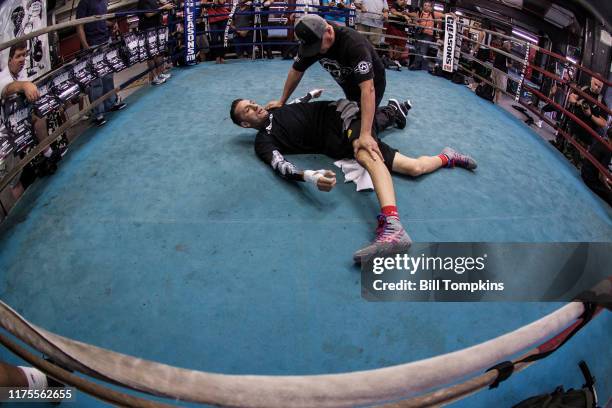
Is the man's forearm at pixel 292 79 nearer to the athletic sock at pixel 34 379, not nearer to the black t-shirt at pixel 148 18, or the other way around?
the athletic sock at pixel 34 379

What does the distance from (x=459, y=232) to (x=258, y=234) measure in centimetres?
130

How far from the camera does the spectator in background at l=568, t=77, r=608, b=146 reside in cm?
398

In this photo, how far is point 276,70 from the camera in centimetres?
614

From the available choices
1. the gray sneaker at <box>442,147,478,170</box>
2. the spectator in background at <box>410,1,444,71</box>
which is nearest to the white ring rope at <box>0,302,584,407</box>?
the gray sneaker at <box>442,147,478,170</box>

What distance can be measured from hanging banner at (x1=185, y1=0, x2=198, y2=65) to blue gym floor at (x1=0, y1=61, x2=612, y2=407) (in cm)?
280

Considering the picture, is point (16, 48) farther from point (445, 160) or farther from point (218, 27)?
point (218, 27)

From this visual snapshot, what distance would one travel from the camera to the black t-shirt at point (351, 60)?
2.68m

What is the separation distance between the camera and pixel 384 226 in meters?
2.36

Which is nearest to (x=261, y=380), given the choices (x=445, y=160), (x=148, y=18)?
(x=445, y=160)

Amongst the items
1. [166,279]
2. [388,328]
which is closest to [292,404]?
[388,328]

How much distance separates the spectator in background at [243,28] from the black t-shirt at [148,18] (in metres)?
1.28

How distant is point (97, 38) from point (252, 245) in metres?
3.75

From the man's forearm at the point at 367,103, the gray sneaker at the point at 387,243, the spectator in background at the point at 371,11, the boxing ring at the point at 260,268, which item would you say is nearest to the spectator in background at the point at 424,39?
the spectator in background at the point at 371,11

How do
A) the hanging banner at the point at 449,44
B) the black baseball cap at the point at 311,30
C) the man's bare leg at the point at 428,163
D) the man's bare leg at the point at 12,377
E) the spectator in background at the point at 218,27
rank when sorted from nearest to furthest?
1. the man's bare leg at the point at 12,377
2. the black baseball cap at the point at 311,30
3. the man's bare leg at the point at 428,163
4. the hanging banner at the point at 449,44
5. the spectator in background at the point at 218,27
